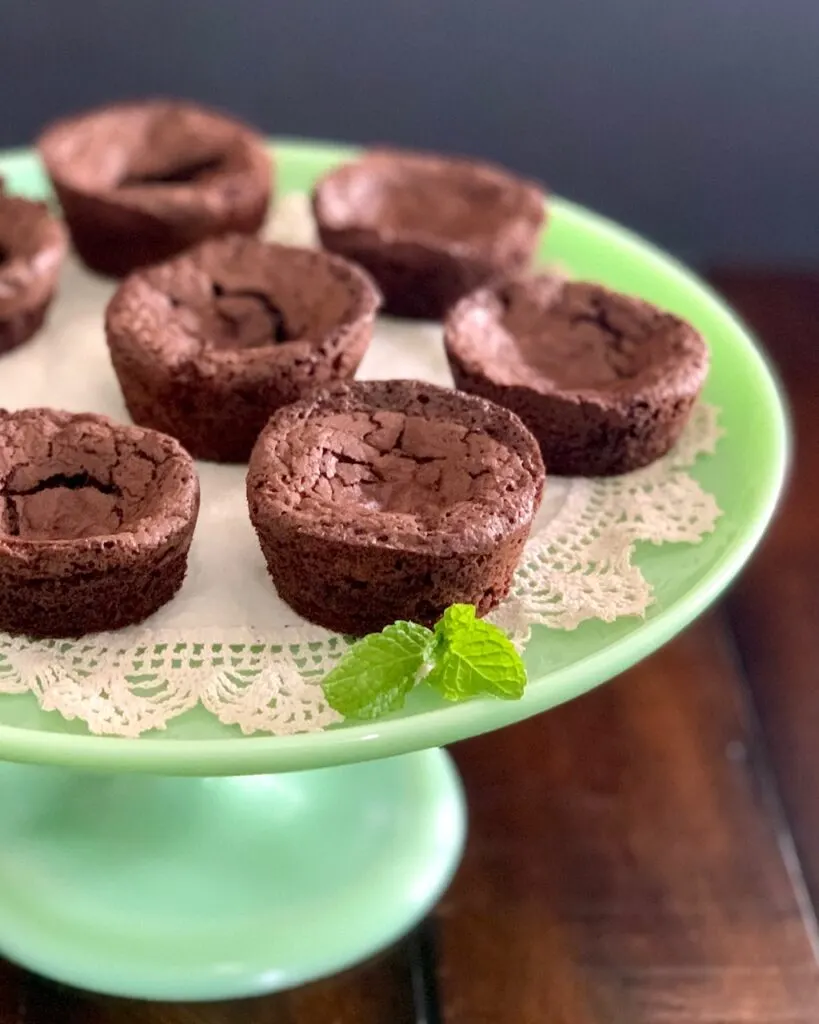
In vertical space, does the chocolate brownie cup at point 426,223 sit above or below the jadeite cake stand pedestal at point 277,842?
above

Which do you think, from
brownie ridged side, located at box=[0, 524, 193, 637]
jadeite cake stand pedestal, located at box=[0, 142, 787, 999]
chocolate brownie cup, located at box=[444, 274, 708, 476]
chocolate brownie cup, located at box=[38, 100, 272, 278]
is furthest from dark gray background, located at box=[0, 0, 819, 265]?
brownie ridged side, located at box=[0, 524, 193, 637]

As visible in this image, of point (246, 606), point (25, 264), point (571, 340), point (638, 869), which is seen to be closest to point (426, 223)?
point (571, 340)

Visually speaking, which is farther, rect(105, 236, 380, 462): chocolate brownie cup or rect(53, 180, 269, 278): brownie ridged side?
rect(53, 180, 269, 278): brownie ridged side

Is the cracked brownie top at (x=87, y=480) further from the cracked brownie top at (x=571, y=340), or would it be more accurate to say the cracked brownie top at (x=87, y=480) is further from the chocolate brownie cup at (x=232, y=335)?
the cracked brownie top at (x=571, y=340)

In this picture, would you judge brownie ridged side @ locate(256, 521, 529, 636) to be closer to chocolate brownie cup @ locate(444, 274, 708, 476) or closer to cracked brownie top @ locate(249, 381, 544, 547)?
cracked brownie top @ locate(249, 381, 544, 547)

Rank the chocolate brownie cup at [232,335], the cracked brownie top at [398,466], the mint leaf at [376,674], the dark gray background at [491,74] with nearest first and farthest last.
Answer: the mint leaf at [376,674] < the cracked brownie top at [398,466] < the chocolate brownie cup at [232,335] < the dark gray background at [491,74]

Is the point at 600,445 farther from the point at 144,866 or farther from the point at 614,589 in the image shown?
the point at 144,866

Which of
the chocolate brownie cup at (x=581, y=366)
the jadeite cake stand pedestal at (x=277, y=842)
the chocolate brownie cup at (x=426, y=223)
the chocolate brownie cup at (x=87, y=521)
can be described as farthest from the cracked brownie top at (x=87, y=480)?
the chocolate brownie cup at (x=426, y=223)
